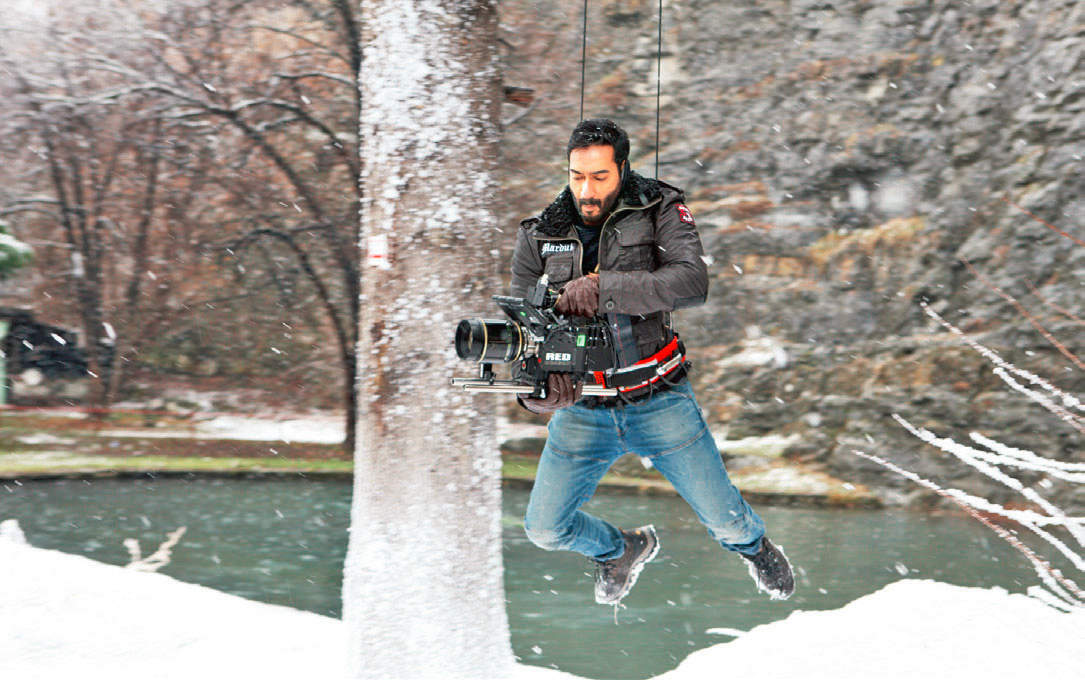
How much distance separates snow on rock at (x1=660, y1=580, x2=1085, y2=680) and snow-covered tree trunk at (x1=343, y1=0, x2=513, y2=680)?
1.14 metres

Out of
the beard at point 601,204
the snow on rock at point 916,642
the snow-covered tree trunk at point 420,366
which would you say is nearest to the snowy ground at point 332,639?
the snow on rock at point 916,642

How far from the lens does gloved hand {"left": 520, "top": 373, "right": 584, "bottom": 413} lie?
121 inches

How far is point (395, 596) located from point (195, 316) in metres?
16.6

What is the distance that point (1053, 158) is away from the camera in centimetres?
1350

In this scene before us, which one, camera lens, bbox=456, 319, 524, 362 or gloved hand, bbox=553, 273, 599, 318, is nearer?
camera lens, bbox=456, 319, 524, 362

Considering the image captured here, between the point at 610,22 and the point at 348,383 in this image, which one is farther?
the point at 610,22

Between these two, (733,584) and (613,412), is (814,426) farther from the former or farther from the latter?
(613,412)

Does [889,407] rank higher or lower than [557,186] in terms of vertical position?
lower

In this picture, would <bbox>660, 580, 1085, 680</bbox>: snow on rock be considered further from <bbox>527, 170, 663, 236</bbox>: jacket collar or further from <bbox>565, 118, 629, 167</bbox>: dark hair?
<bbox>565, 118, 629, 167</bbox>: dark hair

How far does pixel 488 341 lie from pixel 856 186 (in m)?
13.7

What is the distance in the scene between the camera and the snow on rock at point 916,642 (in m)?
3.79

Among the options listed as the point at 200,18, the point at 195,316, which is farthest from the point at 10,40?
the point at 195,316

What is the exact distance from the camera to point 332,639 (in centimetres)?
481

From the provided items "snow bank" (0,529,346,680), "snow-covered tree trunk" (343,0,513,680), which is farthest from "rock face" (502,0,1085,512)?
"snow-covered tree trunk" (343,0,513,680)
